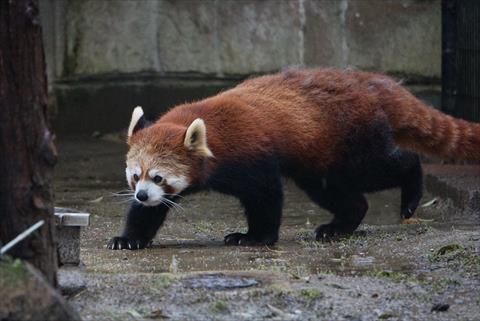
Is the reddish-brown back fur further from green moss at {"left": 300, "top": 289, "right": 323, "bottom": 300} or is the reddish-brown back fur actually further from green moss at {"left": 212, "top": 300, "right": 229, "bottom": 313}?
green moss at {"left": 212, "top": 300, "right": 229, "bottom": 313}

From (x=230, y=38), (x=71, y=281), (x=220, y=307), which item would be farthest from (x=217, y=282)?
(x=230, y=38)

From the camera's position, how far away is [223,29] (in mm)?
10375

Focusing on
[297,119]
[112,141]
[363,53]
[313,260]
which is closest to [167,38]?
[112,141]

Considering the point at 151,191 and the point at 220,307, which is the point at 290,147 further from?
the point at 220,307

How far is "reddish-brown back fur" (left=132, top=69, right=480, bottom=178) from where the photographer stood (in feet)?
20.9

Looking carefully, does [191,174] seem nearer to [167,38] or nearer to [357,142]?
[357,142]

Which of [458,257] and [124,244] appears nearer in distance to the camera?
[458,257]

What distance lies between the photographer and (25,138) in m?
3.71

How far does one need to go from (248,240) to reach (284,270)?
135 cm

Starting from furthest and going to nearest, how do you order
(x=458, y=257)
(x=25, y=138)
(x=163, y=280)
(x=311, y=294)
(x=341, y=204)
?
(x=341, y=204)
(x=458, y=257)
(x=163, y=280)
(x=311, y=294)
(x=25, y=138)

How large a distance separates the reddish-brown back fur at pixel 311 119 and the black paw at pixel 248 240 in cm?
48

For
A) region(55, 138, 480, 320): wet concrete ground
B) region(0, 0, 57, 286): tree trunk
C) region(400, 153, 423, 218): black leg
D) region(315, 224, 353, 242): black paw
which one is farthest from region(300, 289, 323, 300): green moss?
region(400, 153, 423, 218): black leg

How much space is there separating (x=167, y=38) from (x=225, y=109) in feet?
13.4

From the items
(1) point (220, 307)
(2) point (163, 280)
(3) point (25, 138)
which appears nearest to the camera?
(3) point (25, 138)
